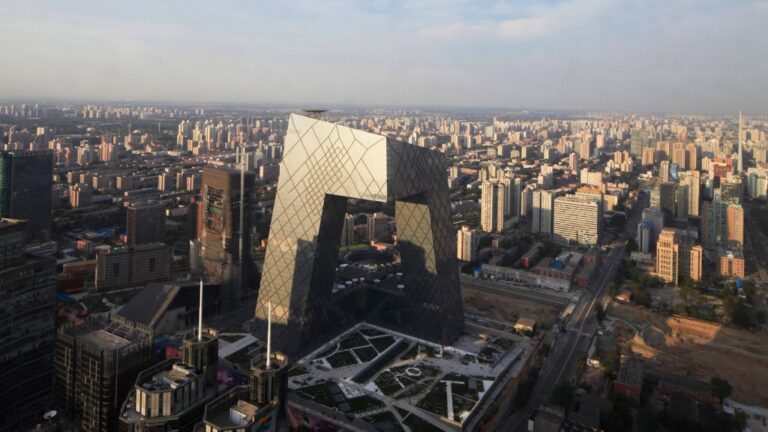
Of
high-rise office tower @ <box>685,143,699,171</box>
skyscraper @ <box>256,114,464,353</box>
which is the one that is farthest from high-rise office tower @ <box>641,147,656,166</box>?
skyscraper @ <box>256,114,464,353</box>

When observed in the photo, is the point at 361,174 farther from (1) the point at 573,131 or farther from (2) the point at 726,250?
(1) the point at 573,131

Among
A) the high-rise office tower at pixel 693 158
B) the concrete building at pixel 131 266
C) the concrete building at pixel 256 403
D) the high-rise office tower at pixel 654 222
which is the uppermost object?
the high-rise office tower at pixel 693 158

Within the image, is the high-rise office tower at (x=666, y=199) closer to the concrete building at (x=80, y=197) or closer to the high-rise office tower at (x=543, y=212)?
the high-rise office tower at (x=543, y=212)

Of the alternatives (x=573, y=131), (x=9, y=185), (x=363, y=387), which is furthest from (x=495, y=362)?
(x=573, y=131)

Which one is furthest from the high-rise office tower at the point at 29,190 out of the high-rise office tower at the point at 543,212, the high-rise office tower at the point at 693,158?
the high-rise office tower at the point at 693,158

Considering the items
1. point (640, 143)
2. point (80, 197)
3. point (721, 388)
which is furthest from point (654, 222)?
point (640, 143)

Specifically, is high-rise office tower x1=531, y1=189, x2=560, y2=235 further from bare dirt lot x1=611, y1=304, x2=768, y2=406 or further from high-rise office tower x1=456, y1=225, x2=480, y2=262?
bare dirt lot x1=611, y1=304, x2=768, y2=406
